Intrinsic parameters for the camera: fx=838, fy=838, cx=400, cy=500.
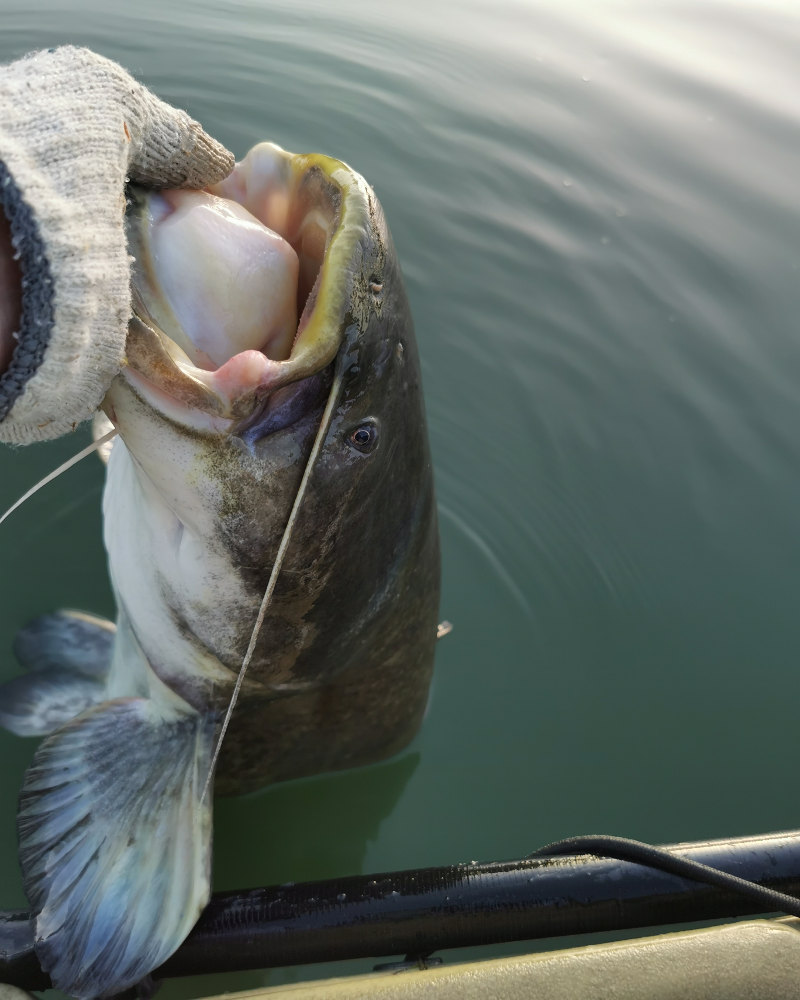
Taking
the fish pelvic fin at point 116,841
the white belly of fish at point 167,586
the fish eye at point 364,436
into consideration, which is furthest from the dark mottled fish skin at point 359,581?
the fish pelvic fin at point 116,841

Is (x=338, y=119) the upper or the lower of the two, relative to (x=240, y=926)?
upper

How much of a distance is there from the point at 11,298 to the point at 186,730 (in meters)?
1.42

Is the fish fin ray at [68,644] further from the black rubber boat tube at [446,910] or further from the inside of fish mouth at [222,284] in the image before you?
the inside of fish mouth at [222,284]

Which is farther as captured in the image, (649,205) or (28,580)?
(649,205)

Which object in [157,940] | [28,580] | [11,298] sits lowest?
[28,580]

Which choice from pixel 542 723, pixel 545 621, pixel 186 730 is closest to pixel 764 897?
pixel 186 730

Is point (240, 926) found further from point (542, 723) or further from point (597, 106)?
point (597, 106)

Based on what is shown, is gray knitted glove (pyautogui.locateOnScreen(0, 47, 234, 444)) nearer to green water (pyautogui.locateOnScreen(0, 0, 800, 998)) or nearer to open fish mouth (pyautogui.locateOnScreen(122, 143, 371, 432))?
open fish mouth (pyautogui.locateOnScreen(122, 143, 371, 432))

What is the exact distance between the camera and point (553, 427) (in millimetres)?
4480

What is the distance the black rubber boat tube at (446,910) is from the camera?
1.78m

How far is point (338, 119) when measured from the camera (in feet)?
20.7

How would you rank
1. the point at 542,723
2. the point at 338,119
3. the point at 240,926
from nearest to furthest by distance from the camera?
the point at 240,926, the point at 542,723, the point at 338,119

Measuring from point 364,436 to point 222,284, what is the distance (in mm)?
453

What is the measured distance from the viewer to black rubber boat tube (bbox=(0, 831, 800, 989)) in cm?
178
